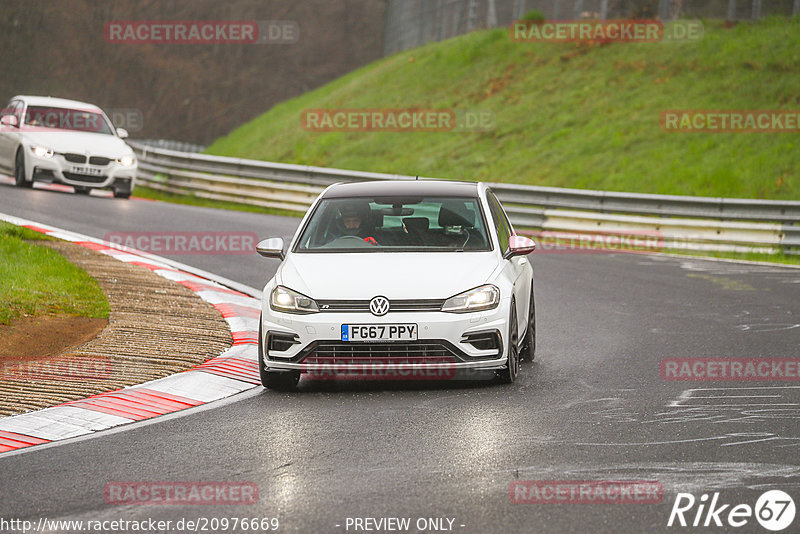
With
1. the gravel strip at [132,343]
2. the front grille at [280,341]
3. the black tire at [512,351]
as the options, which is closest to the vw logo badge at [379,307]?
the front grille at [280,341]

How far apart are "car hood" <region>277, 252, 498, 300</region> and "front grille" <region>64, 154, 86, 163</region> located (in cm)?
1437

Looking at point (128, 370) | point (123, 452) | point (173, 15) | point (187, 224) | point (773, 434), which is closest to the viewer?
point (123, 452)

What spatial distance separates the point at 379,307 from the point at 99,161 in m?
15.5

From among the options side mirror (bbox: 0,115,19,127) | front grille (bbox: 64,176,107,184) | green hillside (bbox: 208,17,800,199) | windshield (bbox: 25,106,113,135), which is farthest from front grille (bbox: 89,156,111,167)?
green hillside (bbox: 208,17,800,199)

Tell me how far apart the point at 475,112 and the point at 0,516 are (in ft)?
94.6

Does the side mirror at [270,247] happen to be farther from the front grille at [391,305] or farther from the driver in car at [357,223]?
the front grille at [391,305]

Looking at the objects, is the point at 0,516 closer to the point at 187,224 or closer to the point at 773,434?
the point at 773,434

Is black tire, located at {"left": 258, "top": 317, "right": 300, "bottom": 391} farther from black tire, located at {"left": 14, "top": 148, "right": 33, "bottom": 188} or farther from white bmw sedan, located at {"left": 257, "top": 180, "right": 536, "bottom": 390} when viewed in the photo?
black tire, located at {"left": 14, "top": 148, "right": 33, "bottom": 188}

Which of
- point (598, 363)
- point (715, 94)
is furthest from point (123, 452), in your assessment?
point (715, 94)

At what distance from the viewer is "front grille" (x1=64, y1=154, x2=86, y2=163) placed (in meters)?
22.1

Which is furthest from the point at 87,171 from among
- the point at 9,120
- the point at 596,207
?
the point at 596,207

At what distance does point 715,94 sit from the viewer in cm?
2881

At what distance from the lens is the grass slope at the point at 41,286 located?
11.0 metres

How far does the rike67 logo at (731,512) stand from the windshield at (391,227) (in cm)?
386
